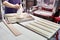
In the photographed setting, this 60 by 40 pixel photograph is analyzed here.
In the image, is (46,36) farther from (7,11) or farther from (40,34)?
(7,11)

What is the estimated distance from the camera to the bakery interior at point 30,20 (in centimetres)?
99

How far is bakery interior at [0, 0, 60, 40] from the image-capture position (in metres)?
0.99

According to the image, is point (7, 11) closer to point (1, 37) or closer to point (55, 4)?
point (55, 4)

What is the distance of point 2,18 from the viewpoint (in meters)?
1.50

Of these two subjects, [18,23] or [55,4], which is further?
[55,4]

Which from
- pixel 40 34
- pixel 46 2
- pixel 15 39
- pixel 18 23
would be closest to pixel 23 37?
pixel 15 39

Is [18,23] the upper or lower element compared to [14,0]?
lower

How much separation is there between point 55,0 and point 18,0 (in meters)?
0.72

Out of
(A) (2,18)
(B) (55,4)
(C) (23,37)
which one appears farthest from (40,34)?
(B) (55,4)

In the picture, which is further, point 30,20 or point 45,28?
point 30,20

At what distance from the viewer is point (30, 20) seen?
145 centimetres

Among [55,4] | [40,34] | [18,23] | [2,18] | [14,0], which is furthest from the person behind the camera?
[14,0]

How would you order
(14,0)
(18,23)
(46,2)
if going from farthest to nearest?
(46,2) < (14,0) < (18,23)

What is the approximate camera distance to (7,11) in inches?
79.7
